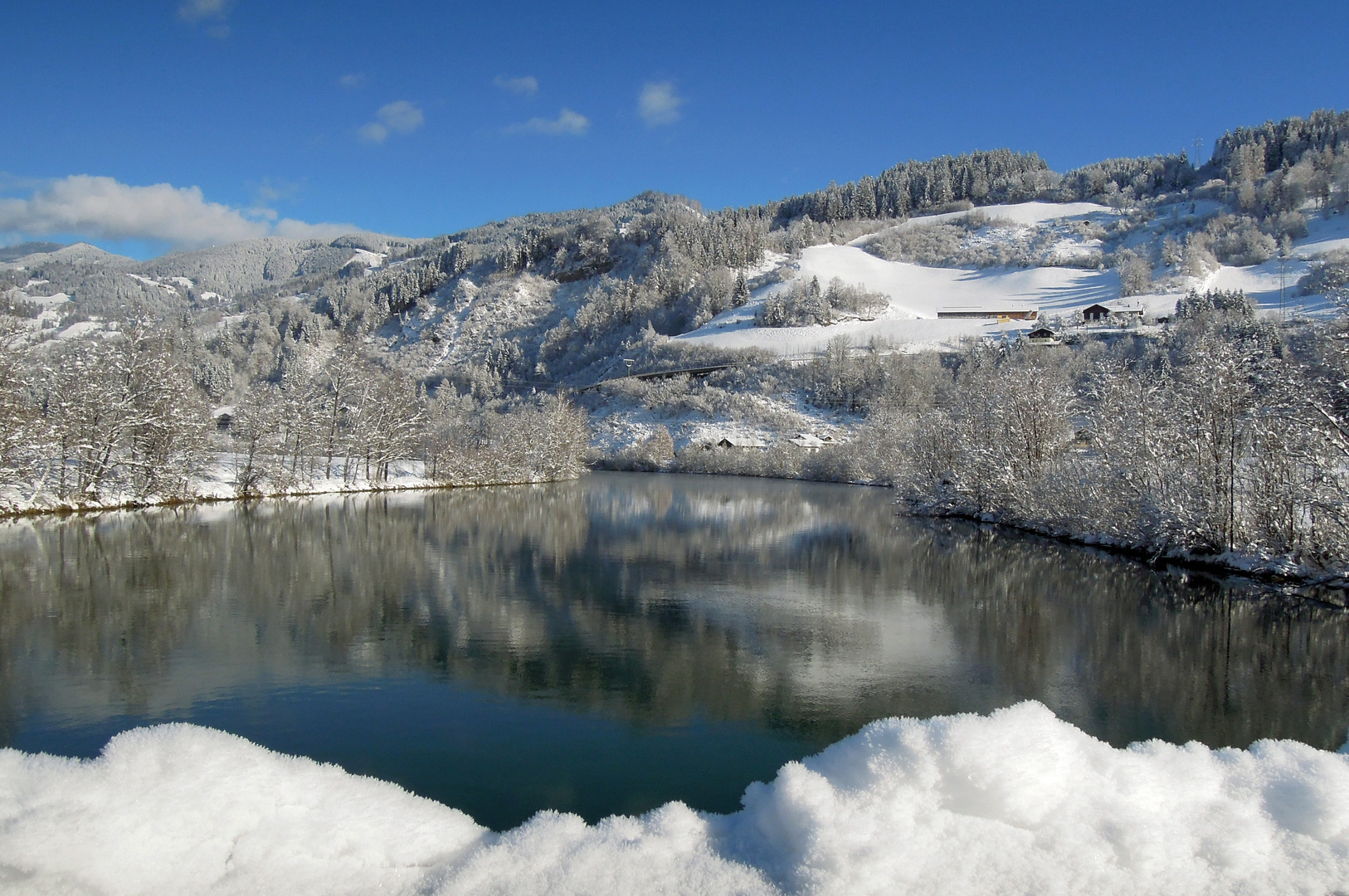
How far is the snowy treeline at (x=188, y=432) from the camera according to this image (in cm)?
3175

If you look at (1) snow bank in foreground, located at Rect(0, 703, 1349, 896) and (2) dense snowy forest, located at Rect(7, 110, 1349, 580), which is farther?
(2) dense snowy forest, located at Rect(7, 110, 1349, 580)

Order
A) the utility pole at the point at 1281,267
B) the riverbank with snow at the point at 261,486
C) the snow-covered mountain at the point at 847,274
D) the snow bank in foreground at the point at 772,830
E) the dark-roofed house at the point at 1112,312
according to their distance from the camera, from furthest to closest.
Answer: the snow-covered mountain at the point at 847,274
the dark-roofed house at the point at 1112,312
the utility pole at the point at 1281,267
the riverbank with snow at the point at 261,486
the snow bank in foreground at the point at 772,830

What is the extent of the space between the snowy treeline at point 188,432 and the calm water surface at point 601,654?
25.8 ft

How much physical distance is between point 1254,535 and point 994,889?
2236 centimetres

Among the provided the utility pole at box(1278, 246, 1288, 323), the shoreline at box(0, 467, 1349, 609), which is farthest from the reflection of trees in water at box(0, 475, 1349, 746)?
the utility pole at box(1278, 246, 1288, 323)

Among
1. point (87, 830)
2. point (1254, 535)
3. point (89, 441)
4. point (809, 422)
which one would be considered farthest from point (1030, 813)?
point (809, 422)

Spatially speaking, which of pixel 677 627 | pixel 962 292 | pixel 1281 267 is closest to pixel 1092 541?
pixel 677 627

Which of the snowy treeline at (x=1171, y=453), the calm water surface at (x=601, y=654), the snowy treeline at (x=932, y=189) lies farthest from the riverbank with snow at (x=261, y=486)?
the snowy treeline at (x=932, y=189)

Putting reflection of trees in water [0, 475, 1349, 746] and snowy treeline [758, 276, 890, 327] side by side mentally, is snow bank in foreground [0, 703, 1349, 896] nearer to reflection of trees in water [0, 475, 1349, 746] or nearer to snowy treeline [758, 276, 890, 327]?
reflection of trees in water [0, 475, 1349, 746]

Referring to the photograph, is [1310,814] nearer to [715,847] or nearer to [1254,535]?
[715,847]

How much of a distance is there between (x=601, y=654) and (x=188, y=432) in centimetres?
3328

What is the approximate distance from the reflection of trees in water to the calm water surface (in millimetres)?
80

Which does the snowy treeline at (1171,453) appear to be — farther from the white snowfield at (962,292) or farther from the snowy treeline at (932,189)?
the snowy treeline at (932,189)

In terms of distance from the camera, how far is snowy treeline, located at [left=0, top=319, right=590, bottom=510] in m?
31.8
